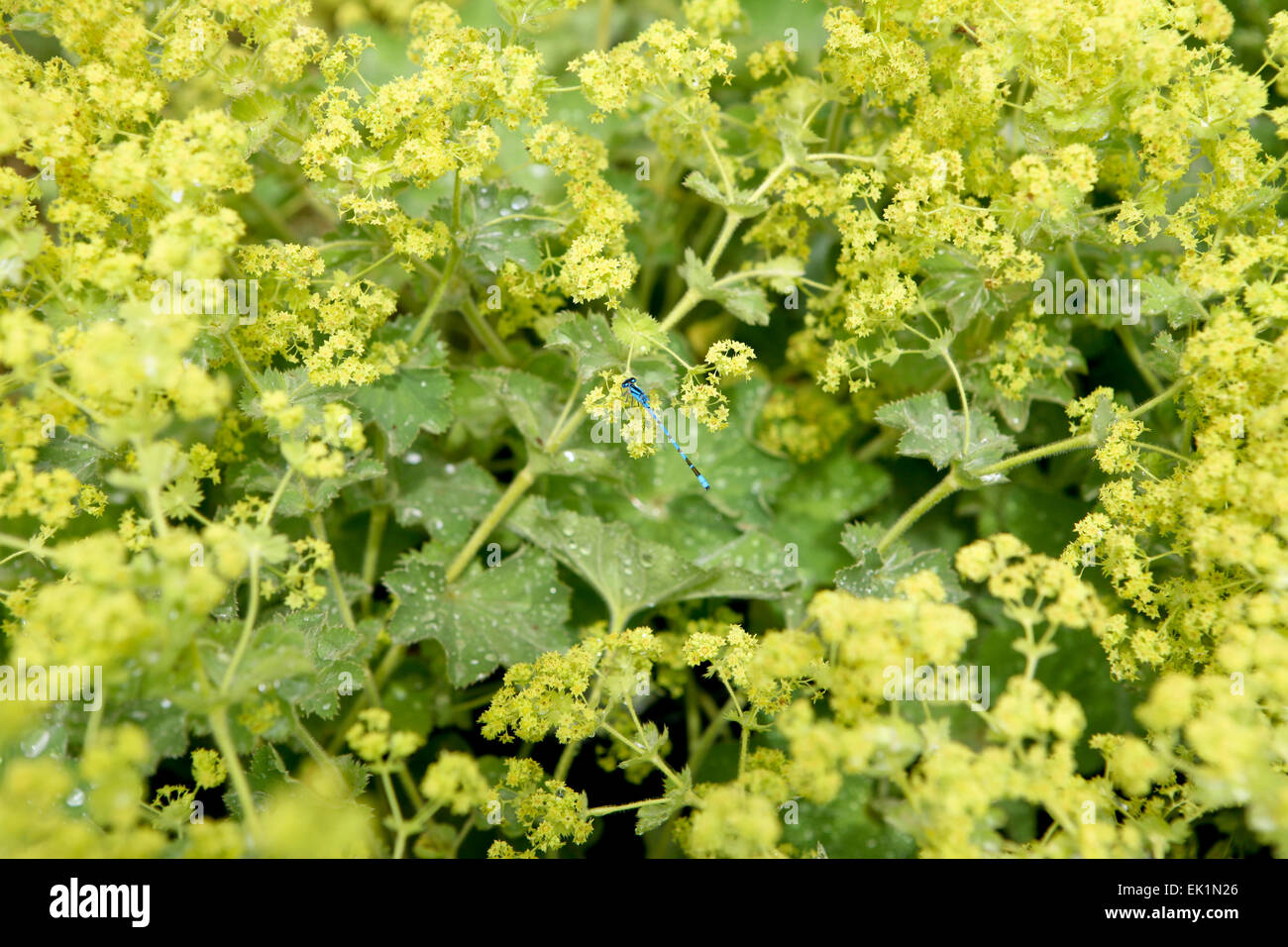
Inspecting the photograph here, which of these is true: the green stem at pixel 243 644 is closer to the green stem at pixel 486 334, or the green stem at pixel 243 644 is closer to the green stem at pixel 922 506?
the green stem at pixel 486 334

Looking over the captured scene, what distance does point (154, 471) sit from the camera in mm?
1369

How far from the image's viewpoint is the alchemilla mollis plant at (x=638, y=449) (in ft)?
4.70

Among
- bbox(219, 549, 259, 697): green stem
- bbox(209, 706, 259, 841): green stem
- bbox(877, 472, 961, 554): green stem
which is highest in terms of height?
bbox(877, 472, 961, 554): green stem

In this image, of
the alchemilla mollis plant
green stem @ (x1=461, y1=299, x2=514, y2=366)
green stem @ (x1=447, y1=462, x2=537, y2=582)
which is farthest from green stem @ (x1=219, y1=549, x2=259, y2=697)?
green stem @ (x1=461, y1=299, x2=514, y2=366)

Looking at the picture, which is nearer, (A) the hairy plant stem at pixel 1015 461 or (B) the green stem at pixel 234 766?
(B) the green stem at pixel 234 766

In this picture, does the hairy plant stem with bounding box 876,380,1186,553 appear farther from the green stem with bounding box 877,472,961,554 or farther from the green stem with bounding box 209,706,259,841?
the green stem with bounding box 209,706,259,841

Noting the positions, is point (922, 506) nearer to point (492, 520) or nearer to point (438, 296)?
point (492, 520)

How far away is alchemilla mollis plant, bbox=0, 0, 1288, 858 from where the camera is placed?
1.43 m

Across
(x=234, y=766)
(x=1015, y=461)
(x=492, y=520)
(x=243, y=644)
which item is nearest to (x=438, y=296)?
(x=492, y=520)

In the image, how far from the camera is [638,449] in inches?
75.0

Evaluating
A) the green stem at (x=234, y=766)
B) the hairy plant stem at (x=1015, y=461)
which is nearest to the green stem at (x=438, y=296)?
the green stem at (x=234, y=766)

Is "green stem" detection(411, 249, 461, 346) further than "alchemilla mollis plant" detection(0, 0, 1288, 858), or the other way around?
"green stem" detection(411, 249, 461, 346)

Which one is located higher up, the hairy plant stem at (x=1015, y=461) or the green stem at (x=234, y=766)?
the hairy plant stem at (x=1015, y=461)
